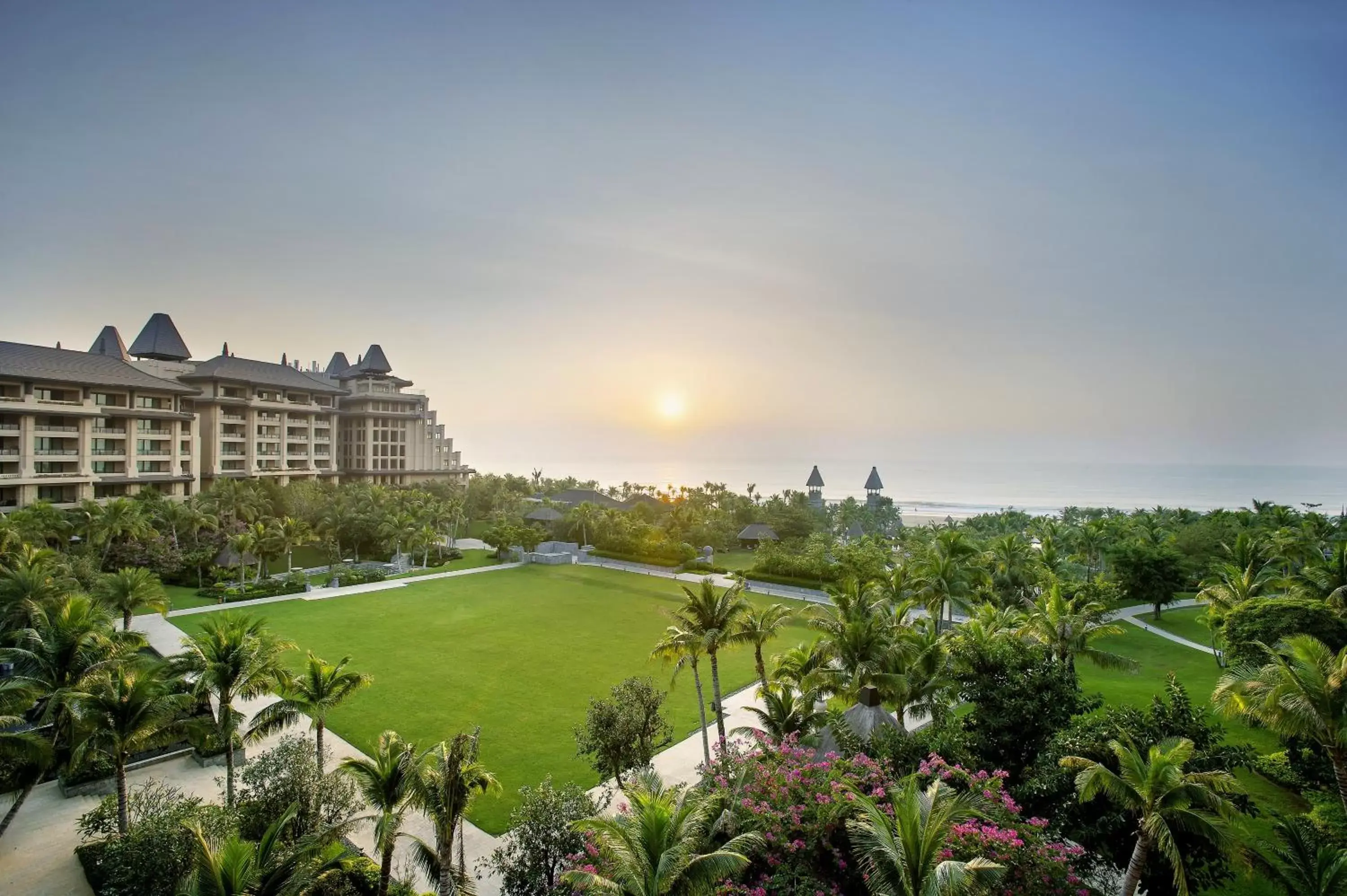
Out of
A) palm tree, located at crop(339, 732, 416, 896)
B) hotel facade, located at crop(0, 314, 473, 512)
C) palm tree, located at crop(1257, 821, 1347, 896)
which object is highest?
hotel facade, located at crop(0, 314, 473, 512)

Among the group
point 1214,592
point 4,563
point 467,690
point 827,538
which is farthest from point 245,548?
point 1214,592

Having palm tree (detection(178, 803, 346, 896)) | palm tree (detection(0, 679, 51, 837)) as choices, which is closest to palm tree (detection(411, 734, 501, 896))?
palm tree (detection(178, 803, 346, 896))

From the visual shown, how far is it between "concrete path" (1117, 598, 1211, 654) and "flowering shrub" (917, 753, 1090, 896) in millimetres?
25102

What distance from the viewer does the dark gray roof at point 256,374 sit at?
67938 millimetres

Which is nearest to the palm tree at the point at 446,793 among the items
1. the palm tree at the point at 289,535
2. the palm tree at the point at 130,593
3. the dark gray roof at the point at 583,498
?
the palm tree at the point at 130,593

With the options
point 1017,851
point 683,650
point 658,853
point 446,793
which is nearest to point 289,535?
point 683,650

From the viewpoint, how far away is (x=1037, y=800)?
13641 millimetres

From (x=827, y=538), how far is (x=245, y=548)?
44402mm

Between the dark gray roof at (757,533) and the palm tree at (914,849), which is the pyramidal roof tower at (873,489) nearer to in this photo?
the dark gray roof at (757,533)

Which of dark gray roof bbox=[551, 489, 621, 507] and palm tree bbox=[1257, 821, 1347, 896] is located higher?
dark gray roof bbox=[551, 489, 621, 507]

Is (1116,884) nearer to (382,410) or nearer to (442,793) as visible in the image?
(442,793)

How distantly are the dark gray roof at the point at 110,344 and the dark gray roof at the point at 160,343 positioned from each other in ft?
10.1

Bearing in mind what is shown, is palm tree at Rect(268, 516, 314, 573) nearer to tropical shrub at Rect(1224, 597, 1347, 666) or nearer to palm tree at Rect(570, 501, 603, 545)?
palm tree at Rect(570, 501, 603, 545)

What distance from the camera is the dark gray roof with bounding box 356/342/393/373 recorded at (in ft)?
295
